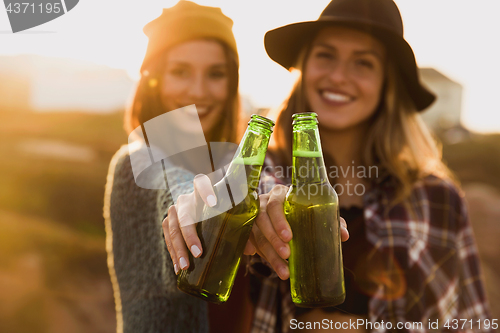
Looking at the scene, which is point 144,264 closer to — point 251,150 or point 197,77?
point 251,150

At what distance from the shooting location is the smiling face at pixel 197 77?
1.88 metres

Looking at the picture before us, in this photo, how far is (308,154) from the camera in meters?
0.93

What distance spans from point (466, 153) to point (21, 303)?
8637mm

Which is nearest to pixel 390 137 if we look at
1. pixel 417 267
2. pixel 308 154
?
pixel 417 267

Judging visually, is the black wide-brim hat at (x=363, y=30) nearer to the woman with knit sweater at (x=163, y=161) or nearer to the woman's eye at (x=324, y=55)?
the woman's eye at (x=324, y=55)

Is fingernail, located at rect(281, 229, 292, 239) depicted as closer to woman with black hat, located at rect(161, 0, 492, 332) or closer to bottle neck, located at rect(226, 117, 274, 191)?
bottle neck, located at rect(226, 117, 274, 191)

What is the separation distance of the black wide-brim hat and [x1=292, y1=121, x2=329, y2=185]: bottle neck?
97 cm

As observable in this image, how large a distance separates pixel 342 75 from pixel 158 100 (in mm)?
1051

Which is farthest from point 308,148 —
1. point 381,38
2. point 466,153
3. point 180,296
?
point 466,153

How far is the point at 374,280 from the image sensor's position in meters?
1.69

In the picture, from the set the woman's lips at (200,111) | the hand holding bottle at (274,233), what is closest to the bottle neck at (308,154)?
the hand holding bottle at (274,233)

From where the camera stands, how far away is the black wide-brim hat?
1.69 m

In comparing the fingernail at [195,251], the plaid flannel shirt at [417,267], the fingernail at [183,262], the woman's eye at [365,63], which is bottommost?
the plaid flannel shirt at [417,267]

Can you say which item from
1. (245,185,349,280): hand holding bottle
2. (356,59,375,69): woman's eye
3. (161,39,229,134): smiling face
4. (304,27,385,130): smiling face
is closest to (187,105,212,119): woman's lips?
(161,39,229,134): smiling face
